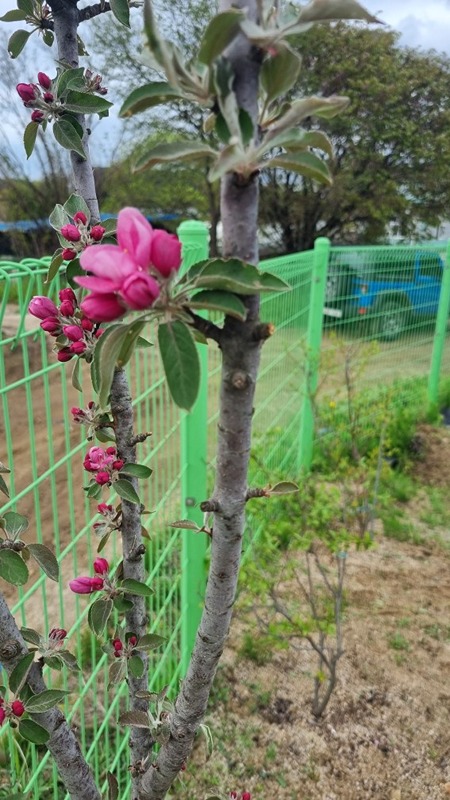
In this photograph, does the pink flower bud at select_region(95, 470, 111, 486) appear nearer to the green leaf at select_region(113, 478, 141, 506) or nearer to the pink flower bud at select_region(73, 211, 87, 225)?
the green leaf at select_region(113, 478, 141, 506)

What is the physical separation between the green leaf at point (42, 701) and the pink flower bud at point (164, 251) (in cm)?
70

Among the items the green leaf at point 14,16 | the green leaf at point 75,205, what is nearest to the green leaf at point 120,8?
the green leaf at point 14,16

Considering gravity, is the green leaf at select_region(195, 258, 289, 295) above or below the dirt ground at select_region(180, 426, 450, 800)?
above

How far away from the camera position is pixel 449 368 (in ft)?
23.4

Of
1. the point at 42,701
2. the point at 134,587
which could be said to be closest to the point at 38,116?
the point at 134,587

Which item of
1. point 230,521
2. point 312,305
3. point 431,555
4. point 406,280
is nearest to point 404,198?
point 406,280

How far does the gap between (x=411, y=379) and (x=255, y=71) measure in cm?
562

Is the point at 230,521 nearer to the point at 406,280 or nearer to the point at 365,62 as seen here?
the point at 406,280

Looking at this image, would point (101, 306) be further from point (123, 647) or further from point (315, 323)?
point (315, 323)

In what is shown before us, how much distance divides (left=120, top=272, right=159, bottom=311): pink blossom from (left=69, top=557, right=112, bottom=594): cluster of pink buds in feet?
2.39

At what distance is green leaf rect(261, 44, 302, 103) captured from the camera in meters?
0.53

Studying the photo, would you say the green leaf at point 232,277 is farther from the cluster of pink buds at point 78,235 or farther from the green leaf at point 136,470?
the green leaf at point 136,470

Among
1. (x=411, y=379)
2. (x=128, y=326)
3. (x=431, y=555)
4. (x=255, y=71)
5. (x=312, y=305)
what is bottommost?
(x=431, y=555)

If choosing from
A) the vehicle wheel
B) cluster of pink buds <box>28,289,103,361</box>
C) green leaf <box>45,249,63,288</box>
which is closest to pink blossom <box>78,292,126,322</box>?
cluster of pink buds <box>28,289,103,361</box>
